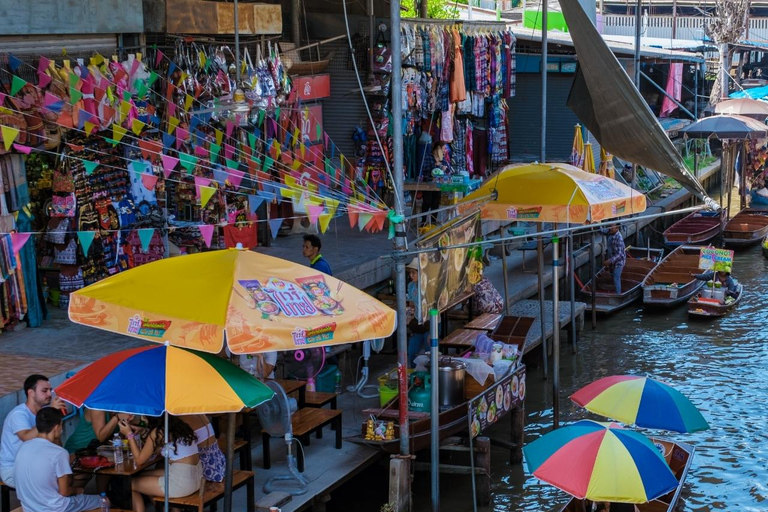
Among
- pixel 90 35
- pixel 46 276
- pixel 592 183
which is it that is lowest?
pixel 46 276

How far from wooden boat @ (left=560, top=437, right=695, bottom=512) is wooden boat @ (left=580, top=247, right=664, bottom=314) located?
28.8 ft

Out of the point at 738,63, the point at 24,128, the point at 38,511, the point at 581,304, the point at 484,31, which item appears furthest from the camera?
the point at 738,63

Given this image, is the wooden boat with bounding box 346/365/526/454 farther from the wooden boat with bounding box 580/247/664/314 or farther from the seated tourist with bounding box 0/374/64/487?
the wooden boat with bounding box 580/247/664/314

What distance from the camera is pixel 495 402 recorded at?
12766 mm

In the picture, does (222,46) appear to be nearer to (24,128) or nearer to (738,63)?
(24,128)

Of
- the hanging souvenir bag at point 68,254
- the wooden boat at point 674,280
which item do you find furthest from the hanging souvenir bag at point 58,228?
the wooden boat at point 674,280

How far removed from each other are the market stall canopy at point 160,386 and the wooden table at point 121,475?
117cm

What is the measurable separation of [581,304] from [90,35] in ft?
34.9

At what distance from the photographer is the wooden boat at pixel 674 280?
22.0m

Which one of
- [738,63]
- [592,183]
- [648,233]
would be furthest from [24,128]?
[738,63]

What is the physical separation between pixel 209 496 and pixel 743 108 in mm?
28217

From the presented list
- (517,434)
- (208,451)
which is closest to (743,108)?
(517,434)

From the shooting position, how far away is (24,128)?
40.2 ft

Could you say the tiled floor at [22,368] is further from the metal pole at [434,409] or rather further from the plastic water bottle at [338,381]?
the metal pole at [434,409]
